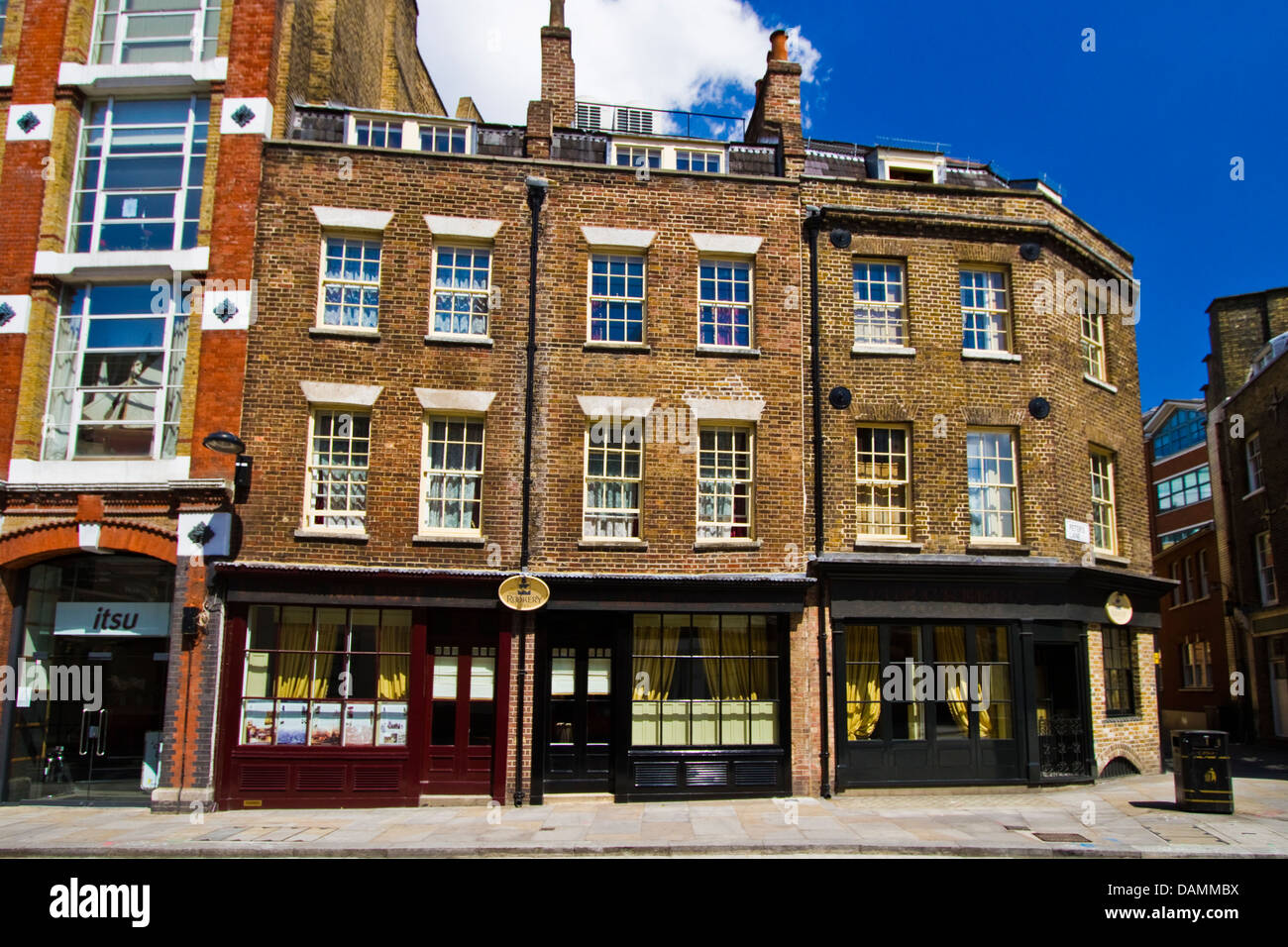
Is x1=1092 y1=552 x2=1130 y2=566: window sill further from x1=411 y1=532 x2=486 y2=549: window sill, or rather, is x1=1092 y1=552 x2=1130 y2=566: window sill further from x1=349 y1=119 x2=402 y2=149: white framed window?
x1=349 y1=119 x2=402 y2=149: white framed window

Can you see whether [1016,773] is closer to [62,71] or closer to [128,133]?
[128,133]

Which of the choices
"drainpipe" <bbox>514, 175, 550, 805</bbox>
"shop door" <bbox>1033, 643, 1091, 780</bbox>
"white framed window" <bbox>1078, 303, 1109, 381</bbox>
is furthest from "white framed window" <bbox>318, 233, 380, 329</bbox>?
"white framed window" <bbox>1078, 303, 1109, 381</bbox>

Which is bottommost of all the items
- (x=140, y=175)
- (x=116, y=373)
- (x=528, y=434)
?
(x=528, y=434)

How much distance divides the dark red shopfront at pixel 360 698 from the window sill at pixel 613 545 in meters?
1.81

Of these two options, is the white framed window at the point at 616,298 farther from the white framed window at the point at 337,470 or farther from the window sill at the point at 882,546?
the window sill at the point at 882,546

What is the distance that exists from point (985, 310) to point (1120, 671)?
7.76 meters

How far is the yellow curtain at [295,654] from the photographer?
14.9 metres

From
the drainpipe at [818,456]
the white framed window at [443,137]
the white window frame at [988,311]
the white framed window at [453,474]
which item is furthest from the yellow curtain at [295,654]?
the white window frame at [988,311]

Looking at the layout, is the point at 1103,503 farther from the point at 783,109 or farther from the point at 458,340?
the point at 458,340

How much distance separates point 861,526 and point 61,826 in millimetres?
13729

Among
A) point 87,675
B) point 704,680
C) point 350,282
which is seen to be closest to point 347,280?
point 350,282

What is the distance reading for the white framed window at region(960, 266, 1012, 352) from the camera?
17516 millimetres

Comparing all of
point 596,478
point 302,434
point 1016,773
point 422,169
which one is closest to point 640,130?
point 422,169

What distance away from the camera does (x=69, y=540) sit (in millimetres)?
15148
